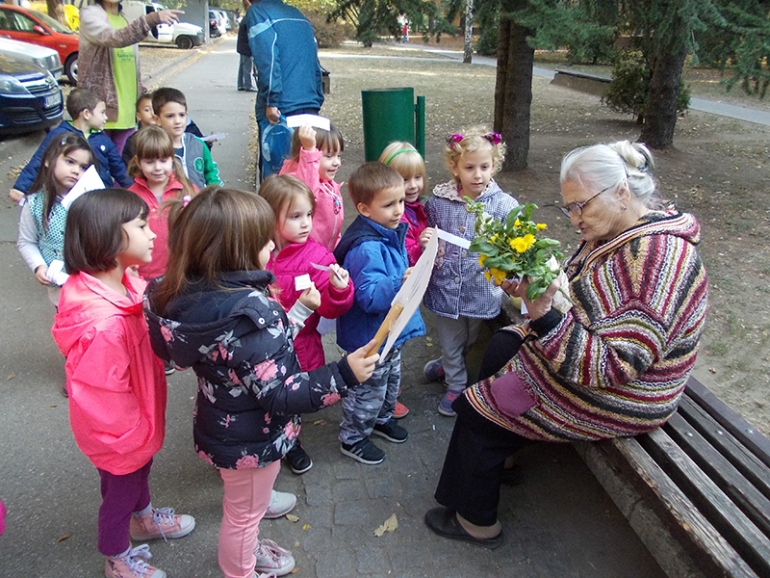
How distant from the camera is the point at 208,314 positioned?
5.90 ft

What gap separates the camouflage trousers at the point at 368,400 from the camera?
114 inches

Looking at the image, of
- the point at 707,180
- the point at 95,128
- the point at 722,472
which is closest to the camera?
the point at 722,472

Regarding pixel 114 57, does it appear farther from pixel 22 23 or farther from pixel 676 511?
pixel 22 23

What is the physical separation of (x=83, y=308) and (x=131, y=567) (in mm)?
1026

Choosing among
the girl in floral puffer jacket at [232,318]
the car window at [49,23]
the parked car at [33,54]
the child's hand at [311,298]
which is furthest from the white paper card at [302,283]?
the car window at [49,23]

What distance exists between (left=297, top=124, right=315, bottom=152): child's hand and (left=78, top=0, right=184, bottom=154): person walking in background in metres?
1.90

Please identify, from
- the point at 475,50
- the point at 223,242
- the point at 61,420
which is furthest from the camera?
the point at 475,50

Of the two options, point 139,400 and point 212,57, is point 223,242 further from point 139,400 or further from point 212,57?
point 212,57

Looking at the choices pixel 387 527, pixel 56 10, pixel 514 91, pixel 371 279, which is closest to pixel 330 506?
pixel 387 527

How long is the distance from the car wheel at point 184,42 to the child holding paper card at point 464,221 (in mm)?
30242

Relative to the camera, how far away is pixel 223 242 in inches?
72.2

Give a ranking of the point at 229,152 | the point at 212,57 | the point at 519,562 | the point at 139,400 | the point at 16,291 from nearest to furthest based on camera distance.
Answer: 1. the point at 139,400
2. the point at 519,562
3. the point at 16,291
4. the point at 229,152
5. the point at 212,57

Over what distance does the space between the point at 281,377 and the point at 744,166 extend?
8764mm

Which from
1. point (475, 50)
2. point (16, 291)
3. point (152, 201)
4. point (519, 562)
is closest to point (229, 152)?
point (16, 291)
